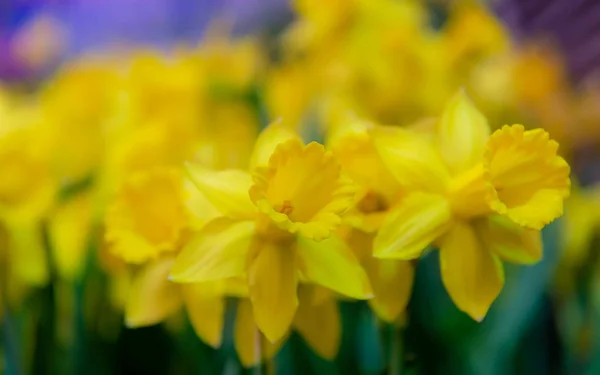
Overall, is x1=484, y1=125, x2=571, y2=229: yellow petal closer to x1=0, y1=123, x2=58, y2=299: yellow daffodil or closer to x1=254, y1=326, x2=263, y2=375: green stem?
x1=254, y1=326, x2=263, y2=375: green stem

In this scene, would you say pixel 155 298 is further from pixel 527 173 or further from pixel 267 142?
pixel 527 173

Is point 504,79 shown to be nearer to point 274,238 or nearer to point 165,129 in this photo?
point 165,129

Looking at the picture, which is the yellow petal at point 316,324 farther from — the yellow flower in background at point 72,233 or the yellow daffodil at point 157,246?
the yellow flower in background at point 72,233

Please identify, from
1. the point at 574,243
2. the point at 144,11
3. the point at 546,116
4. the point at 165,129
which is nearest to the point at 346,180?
the point at 165,129

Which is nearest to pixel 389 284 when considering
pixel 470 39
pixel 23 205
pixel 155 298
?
pixel 155 298

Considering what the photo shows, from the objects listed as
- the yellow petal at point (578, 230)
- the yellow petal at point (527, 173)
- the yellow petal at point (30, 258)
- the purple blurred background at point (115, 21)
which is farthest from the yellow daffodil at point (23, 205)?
the purple blurred background at point (115, 21)

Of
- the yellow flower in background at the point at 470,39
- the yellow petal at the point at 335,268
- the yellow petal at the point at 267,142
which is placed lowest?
the yellow petal at the point at 335,268

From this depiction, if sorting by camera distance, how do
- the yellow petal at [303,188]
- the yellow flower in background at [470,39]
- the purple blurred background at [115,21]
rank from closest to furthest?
the yellow petal at [303,188], the yellow flower in background at [470,39], the purple blurred background at [115,21]
